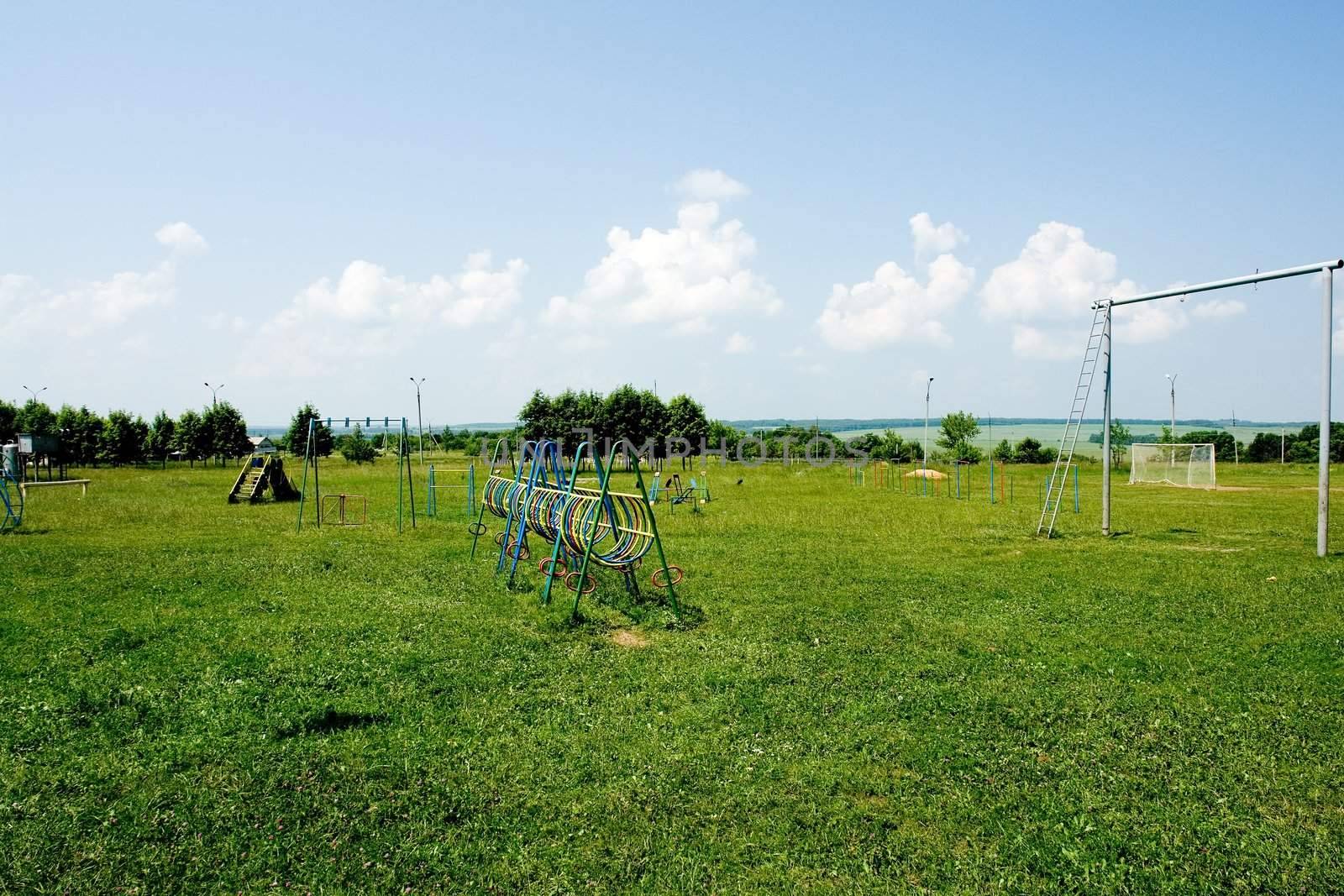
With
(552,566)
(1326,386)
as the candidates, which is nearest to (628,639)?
(552,566)

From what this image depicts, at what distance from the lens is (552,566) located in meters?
9.09

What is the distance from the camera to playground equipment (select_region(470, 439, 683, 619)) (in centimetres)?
862

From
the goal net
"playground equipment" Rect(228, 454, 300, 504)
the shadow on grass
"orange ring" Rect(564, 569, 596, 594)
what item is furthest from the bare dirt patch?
the goal net

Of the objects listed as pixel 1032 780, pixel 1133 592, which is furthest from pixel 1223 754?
pixel 1133 592

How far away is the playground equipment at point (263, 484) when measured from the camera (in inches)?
950

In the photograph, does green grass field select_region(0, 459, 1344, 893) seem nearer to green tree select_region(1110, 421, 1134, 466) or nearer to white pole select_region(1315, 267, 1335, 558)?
white pole select_region(1315, 267, 1335, 558)

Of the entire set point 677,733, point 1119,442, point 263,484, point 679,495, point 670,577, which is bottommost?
point 677,733

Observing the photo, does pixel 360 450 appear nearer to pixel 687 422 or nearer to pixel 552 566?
pixel 687 422

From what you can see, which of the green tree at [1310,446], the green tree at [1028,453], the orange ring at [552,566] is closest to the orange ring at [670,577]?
the orange ring at [552,566]

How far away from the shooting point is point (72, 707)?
18.8ft

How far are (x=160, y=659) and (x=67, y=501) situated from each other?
1981 centimetres

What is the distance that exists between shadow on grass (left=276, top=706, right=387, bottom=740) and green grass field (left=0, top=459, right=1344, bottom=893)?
0.03 metres

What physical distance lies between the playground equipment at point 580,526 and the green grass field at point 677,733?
18.5 inches

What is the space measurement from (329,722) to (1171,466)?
36588mm
